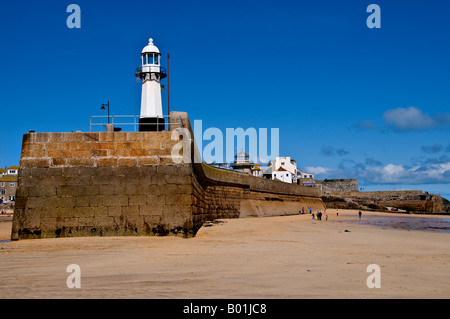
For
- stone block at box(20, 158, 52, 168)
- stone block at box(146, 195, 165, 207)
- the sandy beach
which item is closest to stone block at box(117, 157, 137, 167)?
stone block at box(146, 195, 165, 207)

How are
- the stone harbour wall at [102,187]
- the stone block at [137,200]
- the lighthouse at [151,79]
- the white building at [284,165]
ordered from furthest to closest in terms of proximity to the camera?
the white building at [284,165] < the lighthouse at [151,79] < the stone block at [137,200] < the stone harbour wall at [102,187]

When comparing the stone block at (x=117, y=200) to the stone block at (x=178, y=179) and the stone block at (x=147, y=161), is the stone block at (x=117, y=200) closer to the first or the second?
the stone block at (x=147, y=161)

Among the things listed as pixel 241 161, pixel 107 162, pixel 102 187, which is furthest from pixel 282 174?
pixel 102 187

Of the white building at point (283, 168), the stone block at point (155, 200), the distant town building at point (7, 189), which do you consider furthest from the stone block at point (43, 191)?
the distant town building at point (7, 189)

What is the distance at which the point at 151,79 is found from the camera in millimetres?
28406

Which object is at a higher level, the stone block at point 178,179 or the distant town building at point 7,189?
the distant town building at point 7,189

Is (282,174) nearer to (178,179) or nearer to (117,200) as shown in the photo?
(178,179)

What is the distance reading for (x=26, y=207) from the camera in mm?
11953

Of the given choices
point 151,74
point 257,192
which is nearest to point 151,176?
point 151,74

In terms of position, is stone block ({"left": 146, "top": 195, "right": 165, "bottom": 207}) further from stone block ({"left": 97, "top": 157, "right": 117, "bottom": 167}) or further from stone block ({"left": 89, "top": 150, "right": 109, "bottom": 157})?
stone block ({"left": 89, "top": 150, "right": 109, "bottom": 157})

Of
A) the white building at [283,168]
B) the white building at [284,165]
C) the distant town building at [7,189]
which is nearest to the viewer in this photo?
the distant town building at [7,189]

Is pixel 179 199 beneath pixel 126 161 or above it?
beneath

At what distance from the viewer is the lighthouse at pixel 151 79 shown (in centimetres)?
2781
